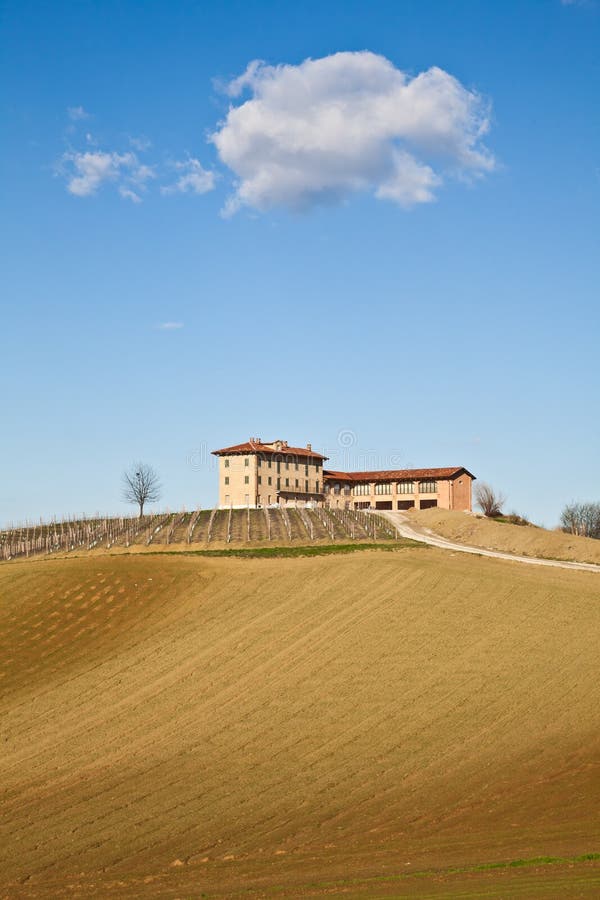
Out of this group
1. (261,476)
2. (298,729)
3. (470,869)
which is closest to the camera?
(470,869)

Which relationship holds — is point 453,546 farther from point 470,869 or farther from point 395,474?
point 470,869

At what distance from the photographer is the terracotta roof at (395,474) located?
429 feet

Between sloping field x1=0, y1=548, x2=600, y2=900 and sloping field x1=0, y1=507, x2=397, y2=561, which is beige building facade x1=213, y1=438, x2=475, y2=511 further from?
sloping field x1=0, y1=548, x2=600, y2=900

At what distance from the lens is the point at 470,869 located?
1723cm

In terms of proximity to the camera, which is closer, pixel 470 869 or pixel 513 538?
pixel 470 869

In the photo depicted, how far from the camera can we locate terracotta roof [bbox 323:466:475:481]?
429 ft

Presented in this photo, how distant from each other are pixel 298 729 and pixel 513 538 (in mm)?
55318

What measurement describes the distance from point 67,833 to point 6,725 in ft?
45.9

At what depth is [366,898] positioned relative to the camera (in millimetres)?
15734

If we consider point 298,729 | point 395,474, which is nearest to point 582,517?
point 395,474

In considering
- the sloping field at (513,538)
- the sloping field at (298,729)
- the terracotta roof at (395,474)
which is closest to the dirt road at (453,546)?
the sloping field at (513,538)

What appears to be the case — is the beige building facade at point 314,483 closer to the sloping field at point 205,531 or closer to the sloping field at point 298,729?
the sloping field at point 205,531

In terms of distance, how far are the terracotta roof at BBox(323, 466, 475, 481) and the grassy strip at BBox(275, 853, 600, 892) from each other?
11267cm

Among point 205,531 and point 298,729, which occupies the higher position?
point 205,531
